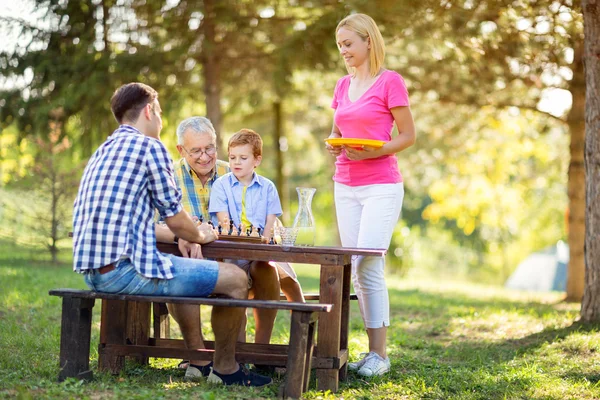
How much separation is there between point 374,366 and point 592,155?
127 inches

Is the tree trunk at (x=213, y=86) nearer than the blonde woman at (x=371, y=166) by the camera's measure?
No

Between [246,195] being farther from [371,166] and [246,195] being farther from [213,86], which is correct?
[213,86]

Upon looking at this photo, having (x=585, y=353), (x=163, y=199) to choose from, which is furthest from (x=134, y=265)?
(x=585, y=353)

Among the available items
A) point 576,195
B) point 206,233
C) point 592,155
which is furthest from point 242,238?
point 576,195

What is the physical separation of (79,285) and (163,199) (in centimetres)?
536

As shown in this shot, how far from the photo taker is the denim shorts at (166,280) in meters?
3.86

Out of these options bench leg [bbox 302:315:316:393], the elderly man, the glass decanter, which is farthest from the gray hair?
bench leg [bbox 302:315:316:393]

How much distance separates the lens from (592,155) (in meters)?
6.74

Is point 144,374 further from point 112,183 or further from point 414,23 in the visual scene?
point 414,23

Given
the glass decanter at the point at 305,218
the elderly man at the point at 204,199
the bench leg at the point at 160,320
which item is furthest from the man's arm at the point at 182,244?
the bench leg at the point at 160,320

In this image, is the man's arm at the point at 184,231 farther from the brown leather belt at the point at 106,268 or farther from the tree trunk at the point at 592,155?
the tree trunk at the point at 592,155

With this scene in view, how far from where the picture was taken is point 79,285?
880cm

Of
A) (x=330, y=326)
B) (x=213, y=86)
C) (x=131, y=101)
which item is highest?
(x=213, y=86)

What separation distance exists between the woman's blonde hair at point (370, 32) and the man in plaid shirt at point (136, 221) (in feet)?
4.49
